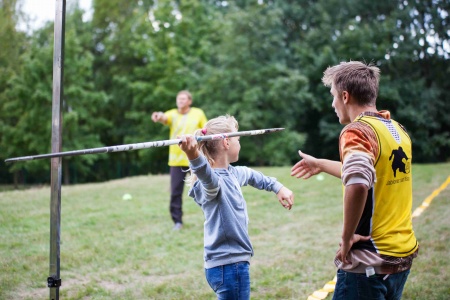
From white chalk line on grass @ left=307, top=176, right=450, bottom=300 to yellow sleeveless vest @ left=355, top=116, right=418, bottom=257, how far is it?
2158mm

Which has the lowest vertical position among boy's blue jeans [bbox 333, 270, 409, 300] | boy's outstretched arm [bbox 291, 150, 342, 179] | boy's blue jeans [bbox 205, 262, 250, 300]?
boy's blue jeans [bbox 205, 262, 250, 300]

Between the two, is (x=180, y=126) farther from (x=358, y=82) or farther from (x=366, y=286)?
(x=366, y=286)

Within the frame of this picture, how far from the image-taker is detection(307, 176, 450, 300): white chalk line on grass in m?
4.26

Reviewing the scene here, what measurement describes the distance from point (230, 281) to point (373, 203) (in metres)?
0.98

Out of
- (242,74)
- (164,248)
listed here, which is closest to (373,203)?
(164,248)

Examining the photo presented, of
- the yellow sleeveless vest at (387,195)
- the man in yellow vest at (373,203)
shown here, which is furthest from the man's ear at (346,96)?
the yellow sleeveless vest at (387,195)

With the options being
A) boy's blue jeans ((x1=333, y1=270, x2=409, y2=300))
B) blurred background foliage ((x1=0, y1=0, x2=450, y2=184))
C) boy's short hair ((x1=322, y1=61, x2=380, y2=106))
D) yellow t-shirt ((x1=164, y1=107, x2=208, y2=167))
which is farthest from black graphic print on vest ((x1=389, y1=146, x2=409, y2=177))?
blurred background foliage ((x1=0, y1=0, x2=450, y2=184))

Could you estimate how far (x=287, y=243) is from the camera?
635 centimetres

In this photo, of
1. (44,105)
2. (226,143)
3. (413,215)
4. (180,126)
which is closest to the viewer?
(226,143)

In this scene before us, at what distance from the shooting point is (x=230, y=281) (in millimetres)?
2748

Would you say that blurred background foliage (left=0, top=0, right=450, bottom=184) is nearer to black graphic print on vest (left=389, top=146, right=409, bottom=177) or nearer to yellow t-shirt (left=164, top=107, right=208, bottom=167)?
yellow t-shirt (left=164, top=107, right=208, bottom=167)

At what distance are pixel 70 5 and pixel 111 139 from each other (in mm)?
8155

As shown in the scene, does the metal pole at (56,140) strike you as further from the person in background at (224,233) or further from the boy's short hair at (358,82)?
the boy's short hair at (358,82)

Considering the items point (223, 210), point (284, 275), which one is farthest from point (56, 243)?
point (284, 275)
